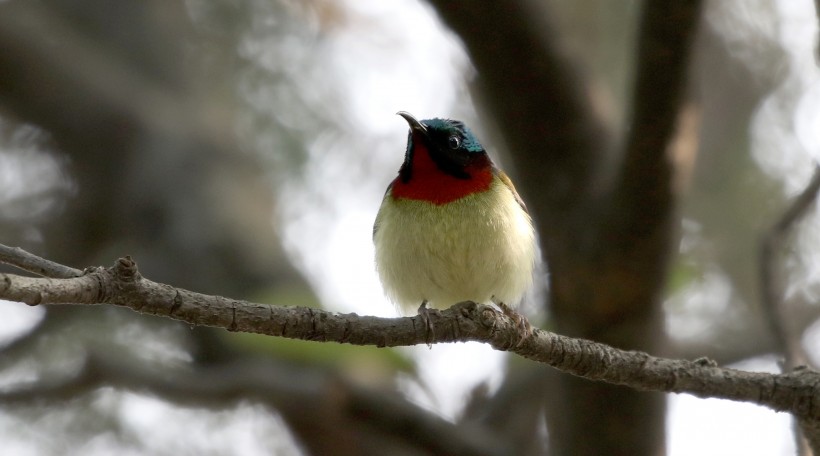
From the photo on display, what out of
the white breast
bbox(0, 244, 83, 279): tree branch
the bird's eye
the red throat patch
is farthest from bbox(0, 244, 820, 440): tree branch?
the bird's eye

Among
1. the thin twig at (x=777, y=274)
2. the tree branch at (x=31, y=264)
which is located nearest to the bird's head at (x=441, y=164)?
the thin twig at (x=777, y=274)

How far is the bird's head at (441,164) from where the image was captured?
4785 millimetres

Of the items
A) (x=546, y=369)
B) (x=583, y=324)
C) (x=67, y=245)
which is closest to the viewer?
(x=583, y=324)

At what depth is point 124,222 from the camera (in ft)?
22.3

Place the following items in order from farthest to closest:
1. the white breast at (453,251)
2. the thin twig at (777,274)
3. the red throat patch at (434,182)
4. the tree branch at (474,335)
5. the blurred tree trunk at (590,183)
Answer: the red throat patch at (434,182), the white breast at (453,251), the blurred tree trunk at (590,183), the thin twig at (777,274), the tree branch at (474,335)

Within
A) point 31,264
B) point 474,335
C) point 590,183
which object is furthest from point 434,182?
point 31,264

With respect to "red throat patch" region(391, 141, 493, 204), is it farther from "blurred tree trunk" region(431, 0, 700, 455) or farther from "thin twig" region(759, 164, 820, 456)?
"thin twig" region(759, 164, 820, 456)

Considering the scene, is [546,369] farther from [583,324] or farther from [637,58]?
[637,58]

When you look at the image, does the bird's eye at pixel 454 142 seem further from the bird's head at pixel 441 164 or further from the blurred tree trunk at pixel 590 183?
the blurred tree trunk at pixel 590 183

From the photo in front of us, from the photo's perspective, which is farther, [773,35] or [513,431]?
[773,35]

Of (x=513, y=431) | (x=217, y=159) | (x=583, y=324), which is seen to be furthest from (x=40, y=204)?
(x=583, y=324)

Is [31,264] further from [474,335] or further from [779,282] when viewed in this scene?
[779,282]

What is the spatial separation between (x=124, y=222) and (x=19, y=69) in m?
1.40

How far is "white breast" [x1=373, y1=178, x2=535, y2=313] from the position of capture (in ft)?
14.9
